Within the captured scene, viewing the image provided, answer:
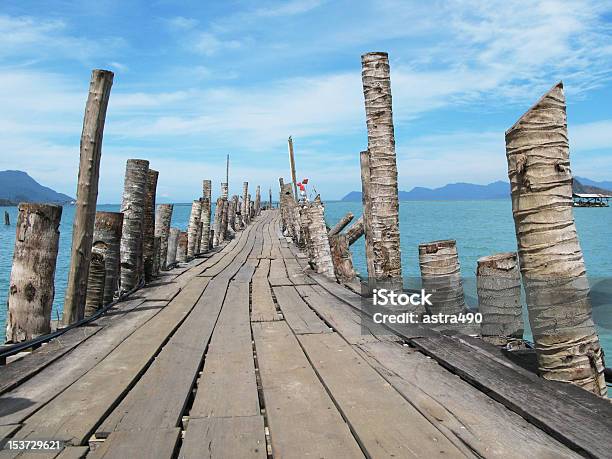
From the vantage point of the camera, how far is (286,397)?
3.29 m

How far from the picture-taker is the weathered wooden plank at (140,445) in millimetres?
2520

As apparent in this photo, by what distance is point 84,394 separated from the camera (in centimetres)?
336

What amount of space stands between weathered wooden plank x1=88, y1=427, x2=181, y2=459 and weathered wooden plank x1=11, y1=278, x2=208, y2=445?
6.6 inches

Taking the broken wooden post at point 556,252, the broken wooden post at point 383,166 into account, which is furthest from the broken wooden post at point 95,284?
the broken wooden post at point 556,252

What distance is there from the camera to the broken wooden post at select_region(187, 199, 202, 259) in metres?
14.8

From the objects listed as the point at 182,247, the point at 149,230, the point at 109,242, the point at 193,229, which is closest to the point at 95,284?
the point at 109,242

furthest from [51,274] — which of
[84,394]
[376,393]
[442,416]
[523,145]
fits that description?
[523,145]

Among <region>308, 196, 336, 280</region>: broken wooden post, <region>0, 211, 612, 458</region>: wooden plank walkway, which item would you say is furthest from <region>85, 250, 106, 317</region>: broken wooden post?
<region>308, 196, 336, 280</region>: broken wooden post

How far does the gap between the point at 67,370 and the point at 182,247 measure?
10317 mm

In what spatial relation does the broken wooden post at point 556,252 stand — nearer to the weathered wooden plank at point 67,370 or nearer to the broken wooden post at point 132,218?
the weathered wooden plank at point 67,370

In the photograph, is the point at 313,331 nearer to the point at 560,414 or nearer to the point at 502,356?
the point at 502,356

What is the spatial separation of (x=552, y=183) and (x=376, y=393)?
1.64 meters

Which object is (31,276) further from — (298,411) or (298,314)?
(298,411)

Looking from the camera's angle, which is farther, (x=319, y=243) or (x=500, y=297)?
(x=319, y=243)
